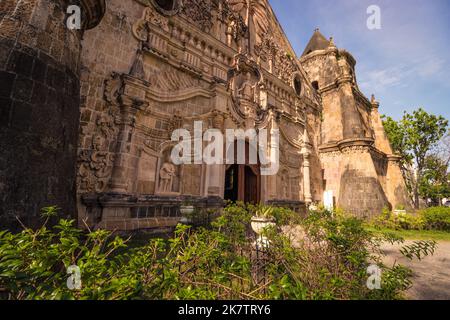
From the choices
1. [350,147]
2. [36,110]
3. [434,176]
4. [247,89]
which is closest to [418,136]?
[434,176]

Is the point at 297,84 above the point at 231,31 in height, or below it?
below

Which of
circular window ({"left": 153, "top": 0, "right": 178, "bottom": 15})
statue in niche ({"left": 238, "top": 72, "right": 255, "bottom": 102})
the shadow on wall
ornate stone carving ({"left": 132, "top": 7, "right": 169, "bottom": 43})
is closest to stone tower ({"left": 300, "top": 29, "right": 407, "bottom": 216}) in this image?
the shadow on wall

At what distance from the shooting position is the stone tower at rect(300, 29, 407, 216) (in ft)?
37.4

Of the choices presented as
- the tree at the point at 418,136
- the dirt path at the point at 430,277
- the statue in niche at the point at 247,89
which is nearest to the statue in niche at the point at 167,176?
the statue in niche at the point at 247,89

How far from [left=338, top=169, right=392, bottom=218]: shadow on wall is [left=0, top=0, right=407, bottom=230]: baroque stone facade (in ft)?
0.18

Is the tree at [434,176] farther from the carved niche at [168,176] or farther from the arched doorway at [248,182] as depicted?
the carved niche at [168,176]

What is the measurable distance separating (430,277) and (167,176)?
6073mm

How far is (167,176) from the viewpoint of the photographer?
6.16 metres

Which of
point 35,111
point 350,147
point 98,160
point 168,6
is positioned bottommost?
point 98,160

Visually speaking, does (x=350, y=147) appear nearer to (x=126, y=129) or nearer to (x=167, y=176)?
(x=167, y=176)

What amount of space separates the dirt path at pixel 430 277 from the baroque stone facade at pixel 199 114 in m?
4.97

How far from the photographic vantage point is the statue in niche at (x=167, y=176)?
607 cm

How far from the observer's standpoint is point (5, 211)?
102 inches

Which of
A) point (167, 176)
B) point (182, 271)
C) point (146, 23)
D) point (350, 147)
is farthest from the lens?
point (350, 147)
